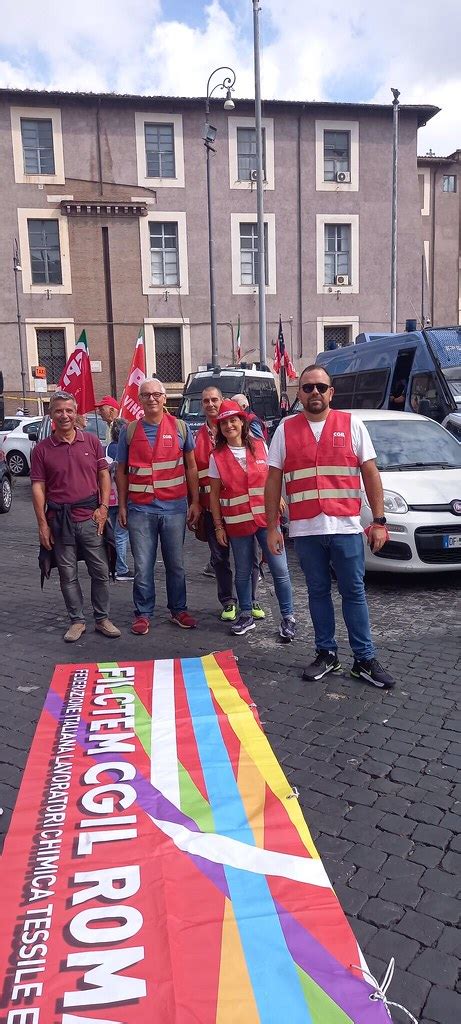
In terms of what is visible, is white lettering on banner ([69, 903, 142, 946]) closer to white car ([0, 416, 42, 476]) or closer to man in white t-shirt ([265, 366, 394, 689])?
man in white t-shirt ([265, 366, 394, 689])

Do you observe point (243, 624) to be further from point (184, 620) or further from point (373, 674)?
point (373, 674)

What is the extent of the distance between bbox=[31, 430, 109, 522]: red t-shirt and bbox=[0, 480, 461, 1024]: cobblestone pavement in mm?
1117

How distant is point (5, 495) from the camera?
13461mm

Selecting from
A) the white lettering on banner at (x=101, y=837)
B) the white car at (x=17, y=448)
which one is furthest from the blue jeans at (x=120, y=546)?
the white car at (x=17, y=448)

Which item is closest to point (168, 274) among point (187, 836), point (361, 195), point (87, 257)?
point (87, 257)

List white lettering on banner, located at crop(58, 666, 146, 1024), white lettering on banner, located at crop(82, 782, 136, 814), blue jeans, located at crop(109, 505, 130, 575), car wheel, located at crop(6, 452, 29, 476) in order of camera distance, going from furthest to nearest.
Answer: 1. car wheel, located at crop(6, 452, 29, 476)
2. blue jeans, located at crop(109, 505, 130, 575)
3. white lettering on banner, located at crop(82, 782, 136, 814)
4. white lettering on banner, located at crop(58, 666, 146, 1024)

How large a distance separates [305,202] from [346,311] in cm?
467

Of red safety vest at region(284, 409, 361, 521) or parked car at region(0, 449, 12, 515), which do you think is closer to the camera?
red safety vest at region(284, 409, 361, 521)

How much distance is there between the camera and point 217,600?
702cm

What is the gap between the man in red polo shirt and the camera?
225 inches

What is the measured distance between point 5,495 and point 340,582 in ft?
32.5

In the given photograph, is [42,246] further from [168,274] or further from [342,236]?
[342,236]

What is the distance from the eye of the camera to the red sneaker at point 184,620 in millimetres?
6035

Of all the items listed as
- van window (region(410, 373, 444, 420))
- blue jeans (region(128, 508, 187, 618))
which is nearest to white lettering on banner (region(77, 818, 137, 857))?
blue jeans (region(128, 508, 187, 618))
